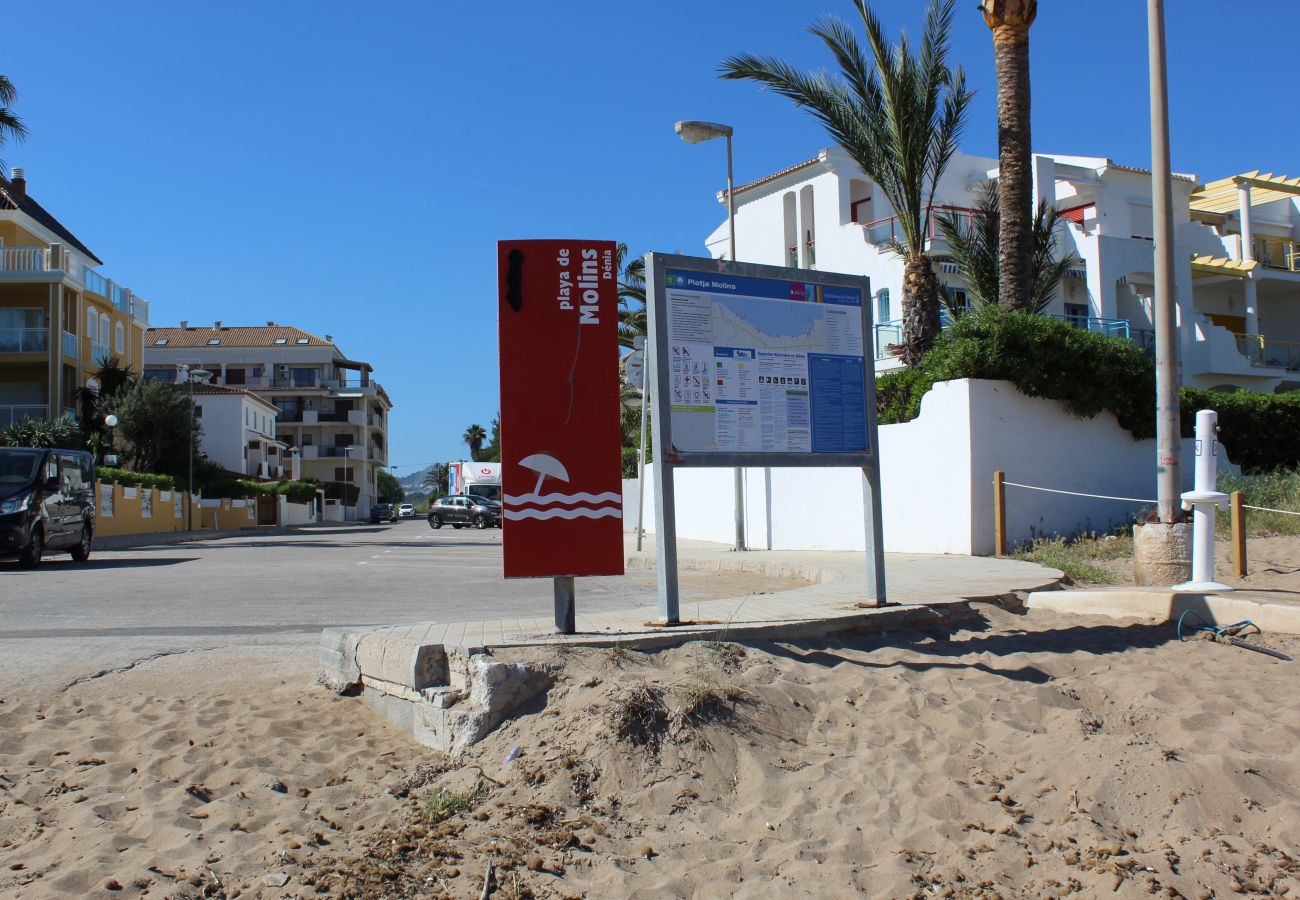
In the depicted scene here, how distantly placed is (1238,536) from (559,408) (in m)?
7.43

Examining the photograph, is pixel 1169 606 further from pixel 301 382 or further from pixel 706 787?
pixel 301 382

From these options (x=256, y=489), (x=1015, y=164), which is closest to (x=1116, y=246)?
(x=1015, y=164)

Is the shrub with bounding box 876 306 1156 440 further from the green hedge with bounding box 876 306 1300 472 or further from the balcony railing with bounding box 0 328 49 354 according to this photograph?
the balcony railing with bounding box 0 328 49 354

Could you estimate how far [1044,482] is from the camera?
14.7 metres

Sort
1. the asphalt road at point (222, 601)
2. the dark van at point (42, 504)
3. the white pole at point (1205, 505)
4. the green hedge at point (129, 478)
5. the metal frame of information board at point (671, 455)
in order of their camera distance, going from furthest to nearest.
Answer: the green hedge at point (129, 478) → the dark van at point (42, 504) → the white pole at point (1205, 505) → the asphalt road at point (222, 601) → the metal frame of information board at point (671, 455)

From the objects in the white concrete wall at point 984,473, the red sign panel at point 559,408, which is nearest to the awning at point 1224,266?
the white concrete wall at point 984,473

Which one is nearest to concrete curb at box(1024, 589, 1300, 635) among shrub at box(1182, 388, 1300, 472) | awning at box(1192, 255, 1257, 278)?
shrub at box(1182, 388, 1300, 472)

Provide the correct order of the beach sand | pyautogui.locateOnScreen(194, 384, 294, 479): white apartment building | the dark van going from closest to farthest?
the beach sand, the dark van, pyautogui.locateOnScreen(194, 384, 294, 479): white apartment building

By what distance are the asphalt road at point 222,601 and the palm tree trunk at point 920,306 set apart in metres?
6.69

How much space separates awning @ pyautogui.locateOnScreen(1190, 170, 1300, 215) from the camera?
1449 inches

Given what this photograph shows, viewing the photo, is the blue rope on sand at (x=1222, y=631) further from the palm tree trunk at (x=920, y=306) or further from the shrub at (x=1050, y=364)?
the palm tree trunk at (x=920, y=306)

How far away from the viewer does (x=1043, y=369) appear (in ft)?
47.9

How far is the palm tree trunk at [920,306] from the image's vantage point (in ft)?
60.1

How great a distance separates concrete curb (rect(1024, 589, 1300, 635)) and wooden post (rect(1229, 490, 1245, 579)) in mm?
2312
